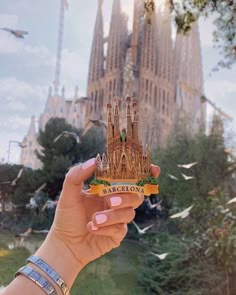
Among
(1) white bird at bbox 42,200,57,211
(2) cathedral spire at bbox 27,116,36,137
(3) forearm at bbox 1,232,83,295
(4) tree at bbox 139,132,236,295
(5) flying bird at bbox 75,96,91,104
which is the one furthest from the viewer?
(2) cathedral spire at bbox 27,116,36,137

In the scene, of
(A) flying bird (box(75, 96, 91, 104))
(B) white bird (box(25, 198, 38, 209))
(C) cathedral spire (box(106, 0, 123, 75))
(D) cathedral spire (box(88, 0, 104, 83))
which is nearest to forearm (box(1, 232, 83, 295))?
(B) white bird (box(25, 198, 38, 209))

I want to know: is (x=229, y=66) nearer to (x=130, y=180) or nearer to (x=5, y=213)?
(x=130, y=180)

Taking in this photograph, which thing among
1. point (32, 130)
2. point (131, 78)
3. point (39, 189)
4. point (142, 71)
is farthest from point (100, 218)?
point (32, 130)

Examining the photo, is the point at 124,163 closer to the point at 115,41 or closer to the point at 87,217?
the point at 87,217

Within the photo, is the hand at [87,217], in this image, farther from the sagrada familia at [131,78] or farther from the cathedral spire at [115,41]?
the cathedral spire at [115,41]

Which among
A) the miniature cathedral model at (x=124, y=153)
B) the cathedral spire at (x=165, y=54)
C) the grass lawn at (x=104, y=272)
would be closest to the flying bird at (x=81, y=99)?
the cathedral spire at (x=165, y=54)

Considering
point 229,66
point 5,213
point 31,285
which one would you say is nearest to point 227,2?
point 229,66

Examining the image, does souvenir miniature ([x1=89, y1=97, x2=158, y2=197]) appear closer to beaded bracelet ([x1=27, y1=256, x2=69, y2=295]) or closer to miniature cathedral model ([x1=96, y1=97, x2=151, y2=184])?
miniature cathedral model ([x1=96, y1=97, x2=151, y2=184])
